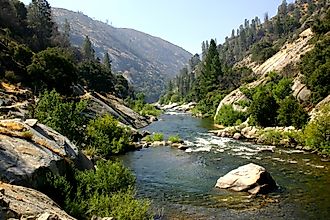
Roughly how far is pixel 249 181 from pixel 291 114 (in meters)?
36.7

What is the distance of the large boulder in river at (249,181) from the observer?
36259 mm

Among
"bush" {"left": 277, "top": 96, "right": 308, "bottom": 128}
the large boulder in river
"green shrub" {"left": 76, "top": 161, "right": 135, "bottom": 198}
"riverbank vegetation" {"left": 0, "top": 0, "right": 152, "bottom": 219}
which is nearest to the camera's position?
"riverbank vegetation" {"left": 0, "top": 0, "right": 152, "bottom": 219}

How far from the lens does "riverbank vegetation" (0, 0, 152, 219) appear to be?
23562 millimetres

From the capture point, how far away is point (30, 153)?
24297 mm

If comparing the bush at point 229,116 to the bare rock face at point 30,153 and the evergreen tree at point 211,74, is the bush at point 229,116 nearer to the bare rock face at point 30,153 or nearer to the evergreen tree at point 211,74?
the evergreen tree at point 211,74

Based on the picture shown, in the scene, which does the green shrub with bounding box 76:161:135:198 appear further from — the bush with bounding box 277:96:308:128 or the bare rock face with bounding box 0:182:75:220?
the bush with bounding box 277:96:308:128

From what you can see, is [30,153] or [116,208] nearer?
[116,208]

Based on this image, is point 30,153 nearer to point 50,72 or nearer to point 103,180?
point 103,180

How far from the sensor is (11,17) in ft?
384

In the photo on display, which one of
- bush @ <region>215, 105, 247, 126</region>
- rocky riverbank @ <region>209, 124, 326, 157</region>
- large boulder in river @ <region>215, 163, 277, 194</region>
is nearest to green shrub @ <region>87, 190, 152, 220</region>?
large boulder in river @ <region>215, 163, 277, 194</region>

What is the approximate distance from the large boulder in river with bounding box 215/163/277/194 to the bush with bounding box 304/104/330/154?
62.3 ft

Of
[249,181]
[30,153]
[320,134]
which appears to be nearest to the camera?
[30,153]

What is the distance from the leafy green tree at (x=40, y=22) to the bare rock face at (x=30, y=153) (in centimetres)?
9133

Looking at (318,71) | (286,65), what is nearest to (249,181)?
(318,71)
